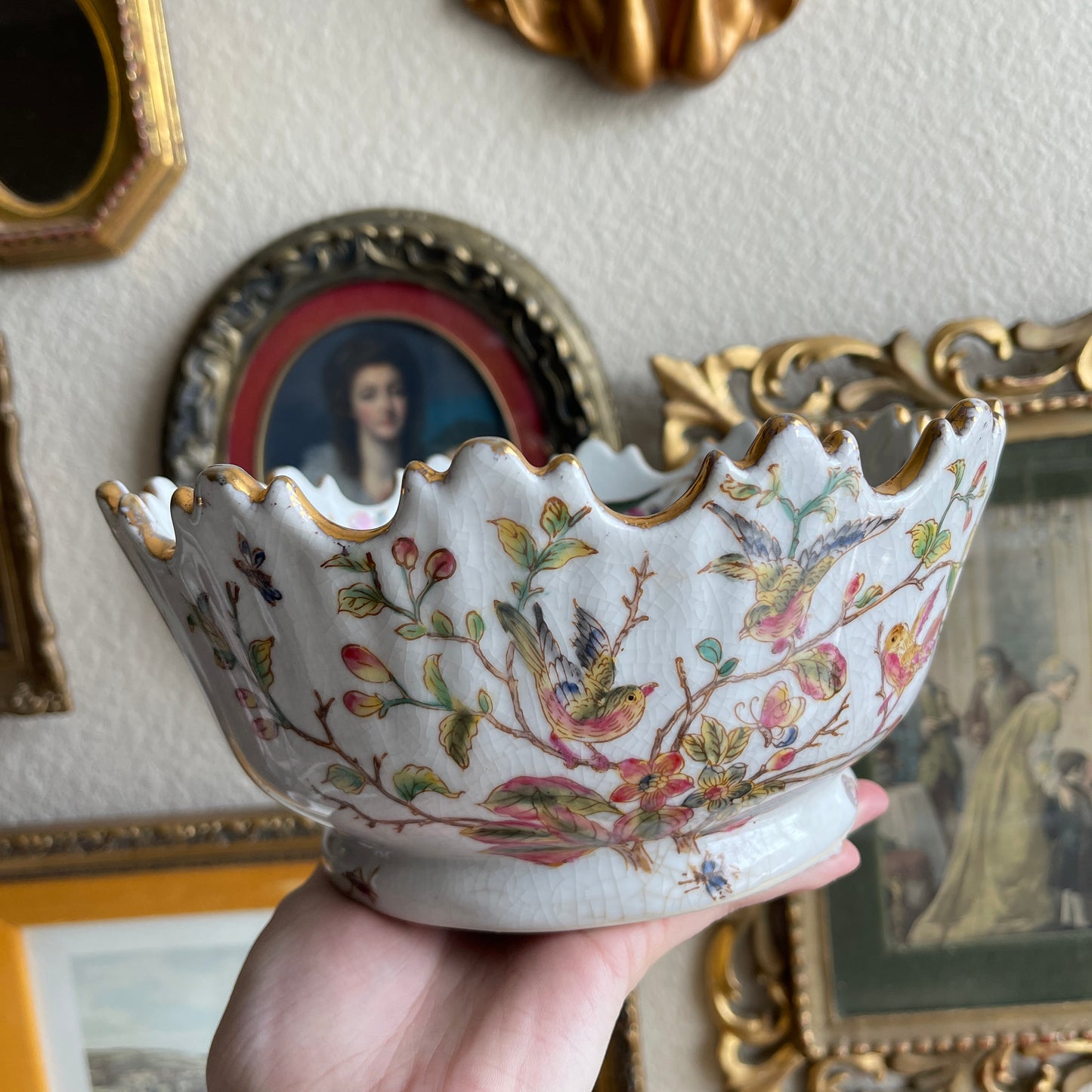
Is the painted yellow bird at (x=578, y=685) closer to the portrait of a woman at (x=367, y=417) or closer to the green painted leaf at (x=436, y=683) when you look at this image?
the green painted leaf at (x=436, y=683)

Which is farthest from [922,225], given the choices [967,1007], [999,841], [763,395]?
[967,1007]

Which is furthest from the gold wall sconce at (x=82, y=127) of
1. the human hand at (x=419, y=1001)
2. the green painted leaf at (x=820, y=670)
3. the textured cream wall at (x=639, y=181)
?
the green painted leaf at (x=820, y=670)

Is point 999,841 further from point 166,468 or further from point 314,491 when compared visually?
point 166,468

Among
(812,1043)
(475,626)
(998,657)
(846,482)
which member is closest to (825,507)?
(846,482)

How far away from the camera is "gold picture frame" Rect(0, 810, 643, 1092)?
2.42 feet

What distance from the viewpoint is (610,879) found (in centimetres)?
36

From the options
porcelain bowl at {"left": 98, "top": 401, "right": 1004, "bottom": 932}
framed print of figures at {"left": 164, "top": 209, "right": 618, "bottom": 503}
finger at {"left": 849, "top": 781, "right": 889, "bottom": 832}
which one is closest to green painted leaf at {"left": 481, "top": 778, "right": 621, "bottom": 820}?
porcelain bowl at {"left": 98, "top": 401, "right": 1004, "bottom": 932}

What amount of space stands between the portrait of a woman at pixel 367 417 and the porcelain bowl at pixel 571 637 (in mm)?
339

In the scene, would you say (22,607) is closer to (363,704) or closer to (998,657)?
(363,704)

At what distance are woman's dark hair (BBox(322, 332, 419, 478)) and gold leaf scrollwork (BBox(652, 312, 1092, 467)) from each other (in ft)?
0.59

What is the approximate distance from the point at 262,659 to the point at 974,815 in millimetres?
544

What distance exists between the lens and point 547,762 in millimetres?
303

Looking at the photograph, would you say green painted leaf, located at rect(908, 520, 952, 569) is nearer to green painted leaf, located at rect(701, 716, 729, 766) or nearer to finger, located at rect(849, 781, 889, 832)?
green painted leaf, located at rect(701, 716, 729, 766)

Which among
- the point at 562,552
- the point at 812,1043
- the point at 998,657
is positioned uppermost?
the point at 562,552
